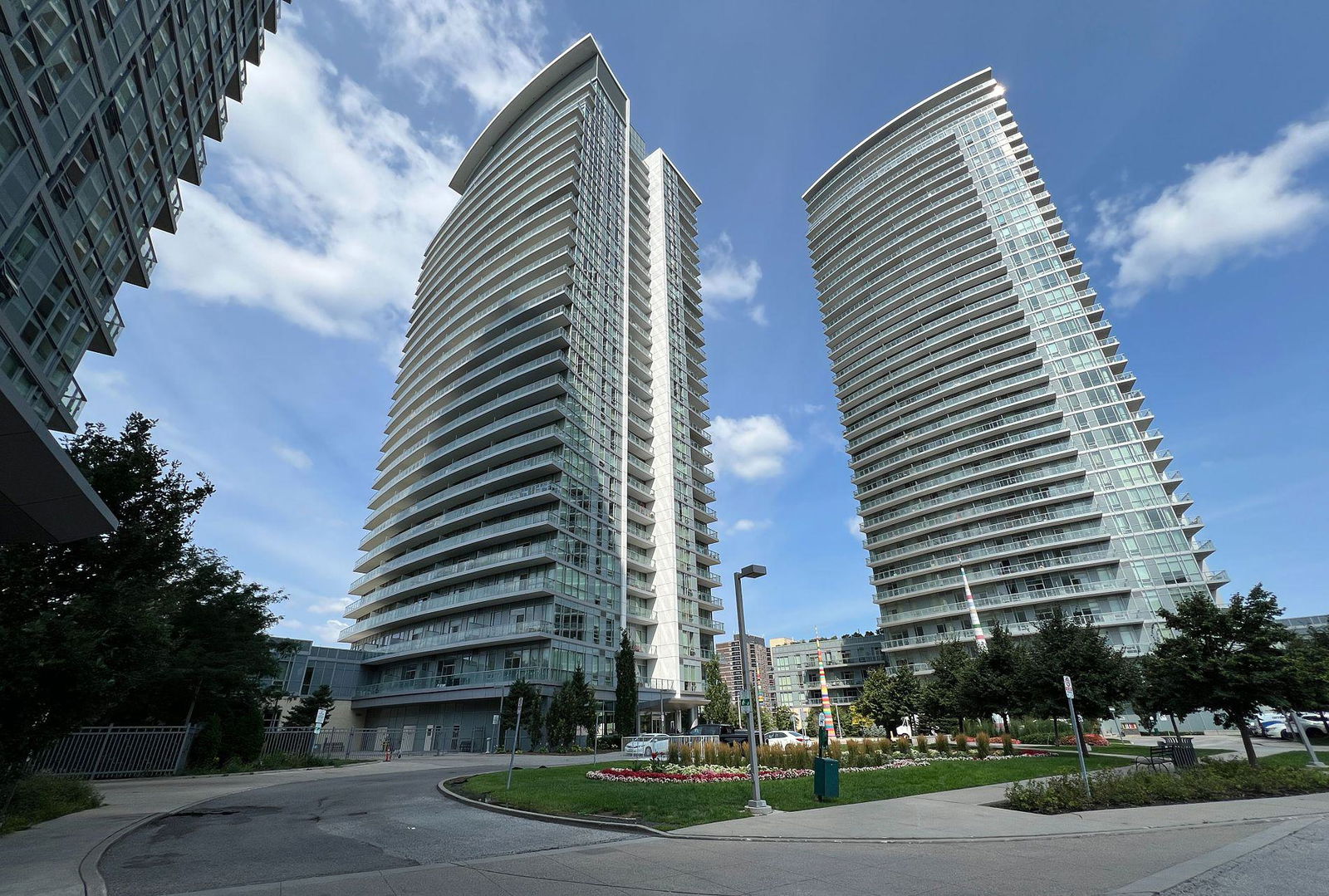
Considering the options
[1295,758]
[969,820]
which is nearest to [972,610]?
[1295,758]

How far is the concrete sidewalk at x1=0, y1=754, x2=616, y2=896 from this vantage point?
25.8 ft

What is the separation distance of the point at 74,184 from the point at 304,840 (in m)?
24.7

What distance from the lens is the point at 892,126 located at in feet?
353

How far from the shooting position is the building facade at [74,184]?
13.2 m

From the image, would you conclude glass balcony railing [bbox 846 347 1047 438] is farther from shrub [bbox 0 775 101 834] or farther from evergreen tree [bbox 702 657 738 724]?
shrub [bbox 0 775 101 834]

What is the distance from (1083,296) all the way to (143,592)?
96.2m

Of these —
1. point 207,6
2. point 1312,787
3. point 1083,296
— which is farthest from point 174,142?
point 1083,296

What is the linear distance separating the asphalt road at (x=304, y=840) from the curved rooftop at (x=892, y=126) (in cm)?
12262

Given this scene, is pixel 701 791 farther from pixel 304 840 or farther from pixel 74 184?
pixel 74 184

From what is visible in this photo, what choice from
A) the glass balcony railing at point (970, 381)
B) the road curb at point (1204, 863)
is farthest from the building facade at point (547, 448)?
the road curb at point (1204, 863)

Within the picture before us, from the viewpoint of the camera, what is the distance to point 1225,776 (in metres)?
15.9

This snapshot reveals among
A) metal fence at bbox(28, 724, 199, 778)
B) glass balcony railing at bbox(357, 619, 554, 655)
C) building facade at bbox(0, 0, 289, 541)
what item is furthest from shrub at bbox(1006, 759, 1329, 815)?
glass balcony railing at bbox(357, 619, 554, 655)

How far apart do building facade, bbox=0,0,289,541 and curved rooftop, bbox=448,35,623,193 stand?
61.0 m

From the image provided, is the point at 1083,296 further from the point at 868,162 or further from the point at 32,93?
the point at 32,93
